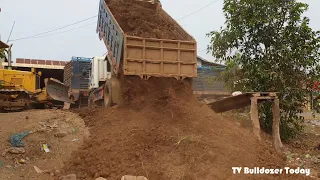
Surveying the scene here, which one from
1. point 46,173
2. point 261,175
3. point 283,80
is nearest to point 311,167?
point 261,175

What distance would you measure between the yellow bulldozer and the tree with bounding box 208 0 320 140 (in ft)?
29.2

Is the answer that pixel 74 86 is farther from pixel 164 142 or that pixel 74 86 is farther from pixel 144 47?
pixel 164 142

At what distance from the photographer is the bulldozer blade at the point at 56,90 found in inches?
627

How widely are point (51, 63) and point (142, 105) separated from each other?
2579 cm

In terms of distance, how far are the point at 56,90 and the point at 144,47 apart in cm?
970

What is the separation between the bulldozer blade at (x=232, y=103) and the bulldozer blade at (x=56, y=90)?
9421mm

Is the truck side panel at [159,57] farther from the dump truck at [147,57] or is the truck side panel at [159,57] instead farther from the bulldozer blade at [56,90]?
the bulldozer blade at [56,90]

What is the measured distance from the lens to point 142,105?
26.8 ft

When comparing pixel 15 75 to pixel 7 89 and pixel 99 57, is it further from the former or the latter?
pixel 99 57

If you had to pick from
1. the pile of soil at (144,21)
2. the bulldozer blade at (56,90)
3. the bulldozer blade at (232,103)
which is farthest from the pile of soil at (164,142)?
the bulldozer blade at (56,90)

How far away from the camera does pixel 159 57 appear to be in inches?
322

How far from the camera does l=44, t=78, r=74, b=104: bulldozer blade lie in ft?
52.3

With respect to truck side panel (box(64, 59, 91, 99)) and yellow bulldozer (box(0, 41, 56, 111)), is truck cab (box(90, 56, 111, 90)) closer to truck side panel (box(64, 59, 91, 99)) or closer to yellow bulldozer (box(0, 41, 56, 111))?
yellow bulldozer (box(0, 41, 56, 111))

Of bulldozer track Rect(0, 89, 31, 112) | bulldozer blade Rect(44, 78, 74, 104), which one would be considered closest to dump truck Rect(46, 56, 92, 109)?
bulldozer blade Rect(44, 78, 74, 104)
